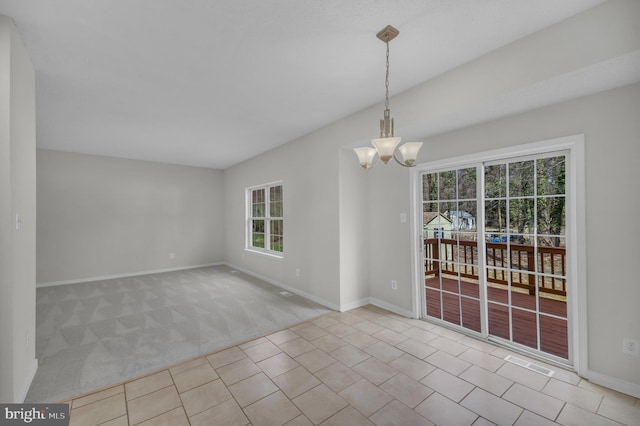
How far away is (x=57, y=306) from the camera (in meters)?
Result: 3.96

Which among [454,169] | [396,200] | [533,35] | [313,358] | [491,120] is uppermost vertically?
[533,35]

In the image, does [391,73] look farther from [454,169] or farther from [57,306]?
[57,306]

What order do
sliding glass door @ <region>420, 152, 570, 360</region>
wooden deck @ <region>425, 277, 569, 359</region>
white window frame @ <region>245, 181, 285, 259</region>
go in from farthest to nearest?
white window frame @ <region>245, 181, 285, 259</region>, wooden deck @ <region>425, 277, 569, 359</region>, sliding glass door @ <region>420, 152, 570, 360</region>

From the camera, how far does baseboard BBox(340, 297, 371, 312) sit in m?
3.71

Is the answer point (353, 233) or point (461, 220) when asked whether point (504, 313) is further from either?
point (353, 233)

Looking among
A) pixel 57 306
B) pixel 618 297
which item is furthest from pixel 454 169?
pixel 57 306

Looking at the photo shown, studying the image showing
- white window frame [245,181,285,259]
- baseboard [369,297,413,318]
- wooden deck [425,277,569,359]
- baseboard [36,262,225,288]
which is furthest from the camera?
white window frame [245,181,285,259]

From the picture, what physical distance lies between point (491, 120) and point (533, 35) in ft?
2.88

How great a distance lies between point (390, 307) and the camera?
3.72 metres

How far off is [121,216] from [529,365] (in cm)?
706

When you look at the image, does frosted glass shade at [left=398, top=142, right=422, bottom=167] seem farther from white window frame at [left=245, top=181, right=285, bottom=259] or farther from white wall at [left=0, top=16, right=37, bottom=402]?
white window frame at [left=245, top=181, right=285, bottom=259]

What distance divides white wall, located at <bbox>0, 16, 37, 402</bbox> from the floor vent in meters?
3.83

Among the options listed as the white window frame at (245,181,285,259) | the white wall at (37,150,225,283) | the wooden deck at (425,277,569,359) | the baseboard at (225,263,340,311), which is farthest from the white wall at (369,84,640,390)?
the white wall at (37,150,225,283)

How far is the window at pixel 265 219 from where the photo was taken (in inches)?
211
